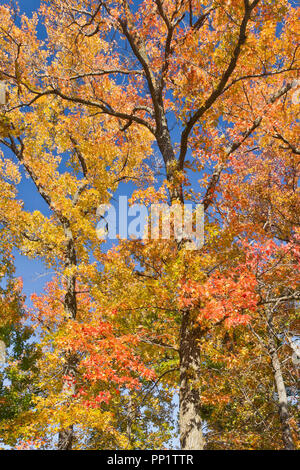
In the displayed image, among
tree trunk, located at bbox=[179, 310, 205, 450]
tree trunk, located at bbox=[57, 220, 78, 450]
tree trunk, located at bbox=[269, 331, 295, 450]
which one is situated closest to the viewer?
tree trunk, located at bbox=[179, 310, 205, 450]

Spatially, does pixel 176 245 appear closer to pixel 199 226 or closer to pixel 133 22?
pixel 199 226

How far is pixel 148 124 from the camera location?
9148mm

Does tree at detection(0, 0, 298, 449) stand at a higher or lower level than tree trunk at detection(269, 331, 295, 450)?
higher

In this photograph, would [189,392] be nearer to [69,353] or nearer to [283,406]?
[69,353]

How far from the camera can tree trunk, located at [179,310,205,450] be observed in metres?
6.14

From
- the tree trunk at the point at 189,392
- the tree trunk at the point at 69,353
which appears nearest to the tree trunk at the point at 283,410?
the tree trunk at the point at 189,392

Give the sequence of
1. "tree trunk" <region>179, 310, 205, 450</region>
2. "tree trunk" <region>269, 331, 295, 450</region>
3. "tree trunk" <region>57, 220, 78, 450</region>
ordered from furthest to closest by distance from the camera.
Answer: "tree trunk" <region>269, 331, 295, 450</region>, "tree trunk" <region>57, 220, 78, 450</region>, "tree trunk" <region>179, 310, 205, 450</region>

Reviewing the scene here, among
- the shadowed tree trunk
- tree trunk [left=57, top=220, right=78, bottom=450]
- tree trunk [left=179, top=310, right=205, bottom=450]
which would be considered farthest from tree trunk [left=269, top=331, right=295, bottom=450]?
tree trunk [left=57, top=220, right=78, bottom=450]

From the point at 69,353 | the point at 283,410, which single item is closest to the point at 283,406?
the point at 283,410

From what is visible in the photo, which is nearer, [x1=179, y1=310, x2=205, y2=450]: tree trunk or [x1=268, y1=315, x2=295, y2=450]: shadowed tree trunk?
[x1=179, y1=310, x2=205, y2=450]: tree trunk

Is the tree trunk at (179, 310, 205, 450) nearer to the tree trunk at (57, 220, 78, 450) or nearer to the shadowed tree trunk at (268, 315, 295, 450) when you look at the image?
the tree trunk at (57, 220, 78, 450)

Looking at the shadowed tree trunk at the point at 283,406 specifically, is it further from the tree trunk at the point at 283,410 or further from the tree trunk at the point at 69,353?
the tree trunk at the point at 69,353

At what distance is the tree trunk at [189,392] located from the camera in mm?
6137

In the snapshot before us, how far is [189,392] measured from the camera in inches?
256
